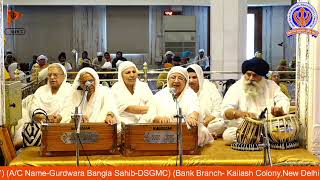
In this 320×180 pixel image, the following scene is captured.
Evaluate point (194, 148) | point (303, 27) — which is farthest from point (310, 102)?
point (194, 148)

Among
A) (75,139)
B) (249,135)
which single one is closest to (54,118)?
(75,139)

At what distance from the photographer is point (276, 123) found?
5.96 metres

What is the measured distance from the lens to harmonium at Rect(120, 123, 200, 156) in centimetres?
568

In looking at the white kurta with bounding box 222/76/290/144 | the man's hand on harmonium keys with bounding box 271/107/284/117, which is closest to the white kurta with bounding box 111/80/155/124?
the white kurta with bounding box 222/76/290/144

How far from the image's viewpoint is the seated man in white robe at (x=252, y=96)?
6320 mm

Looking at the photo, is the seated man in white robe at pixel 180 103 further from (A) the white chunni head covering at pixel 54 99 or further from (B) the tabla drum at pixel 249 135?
(A) the white chunni head covering at pixel 54 99

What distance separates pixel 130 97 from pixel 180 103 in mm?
774

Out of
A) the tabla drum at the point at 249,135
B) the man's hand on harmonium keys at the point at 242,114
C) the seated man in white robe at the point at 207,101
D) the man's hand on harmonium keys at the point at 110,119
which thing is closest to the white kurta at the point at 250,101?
the man's hand on harmonium keys at the point at 242,114

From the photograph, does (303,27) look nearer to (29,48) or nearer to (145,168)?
(145,168)

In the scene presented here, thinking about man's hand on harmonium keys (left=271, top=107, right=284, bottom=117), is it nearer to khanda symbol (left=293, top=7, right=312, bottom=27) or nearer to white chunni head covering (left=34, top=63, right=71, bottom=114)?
khanda symbol (left=293, top=7, right=312, bottom=27)

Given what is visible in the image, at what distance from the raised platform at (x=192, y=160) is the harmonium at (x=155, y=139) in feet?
0.25

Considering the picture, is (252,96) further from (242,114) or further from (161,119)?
(161,119)

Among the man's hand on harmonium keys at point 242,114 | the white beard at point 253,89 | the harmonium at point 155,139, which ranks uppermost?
the white beard at point 253,89

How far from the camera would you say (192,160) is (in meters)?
5.57
